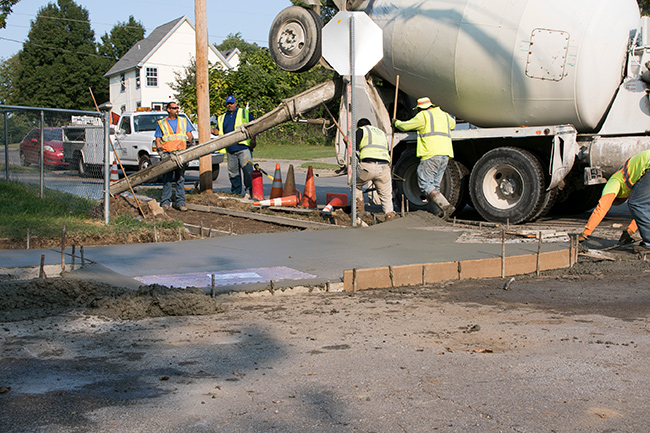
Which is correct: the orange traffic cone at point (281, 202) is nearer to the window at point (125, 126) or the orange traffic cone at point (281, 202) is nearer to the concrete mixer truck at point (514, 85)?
the concrete mixer truck at point (514, 85)

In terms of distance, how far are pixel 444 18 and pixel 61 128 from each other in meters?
6.31

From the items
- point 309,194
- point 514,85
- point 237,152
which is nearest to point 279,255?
point 309,194

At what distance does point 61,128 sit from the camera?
1100 centimetres

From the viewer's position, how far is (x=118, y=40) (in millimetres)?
80188

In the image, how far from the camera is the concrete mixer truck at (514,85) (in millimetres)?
10055

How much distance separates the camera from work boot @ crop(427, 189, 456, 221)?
36.2 ft

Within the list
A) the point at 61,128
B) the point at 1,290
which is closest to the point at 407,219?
the point at 61,128

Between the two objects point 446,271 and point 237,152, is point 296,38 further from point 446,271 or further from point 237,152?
point 446,271

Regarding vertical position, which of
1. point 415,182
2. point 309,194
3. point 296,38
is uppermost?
point 296,38

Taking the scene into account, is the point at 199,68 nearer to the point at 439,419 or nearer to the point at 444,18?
the point at 444,18

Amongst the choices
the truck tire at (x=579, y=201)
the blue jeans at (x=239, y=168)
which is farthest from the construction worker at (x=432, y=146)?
the blue jeans at (x=239, y=168)

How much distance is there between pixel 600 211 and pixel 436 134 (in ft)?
11.6

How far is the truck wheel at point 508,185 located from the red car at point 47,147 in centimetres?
665

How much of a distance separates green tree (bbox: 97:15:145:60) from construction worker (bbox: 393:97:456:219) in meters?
72.6
